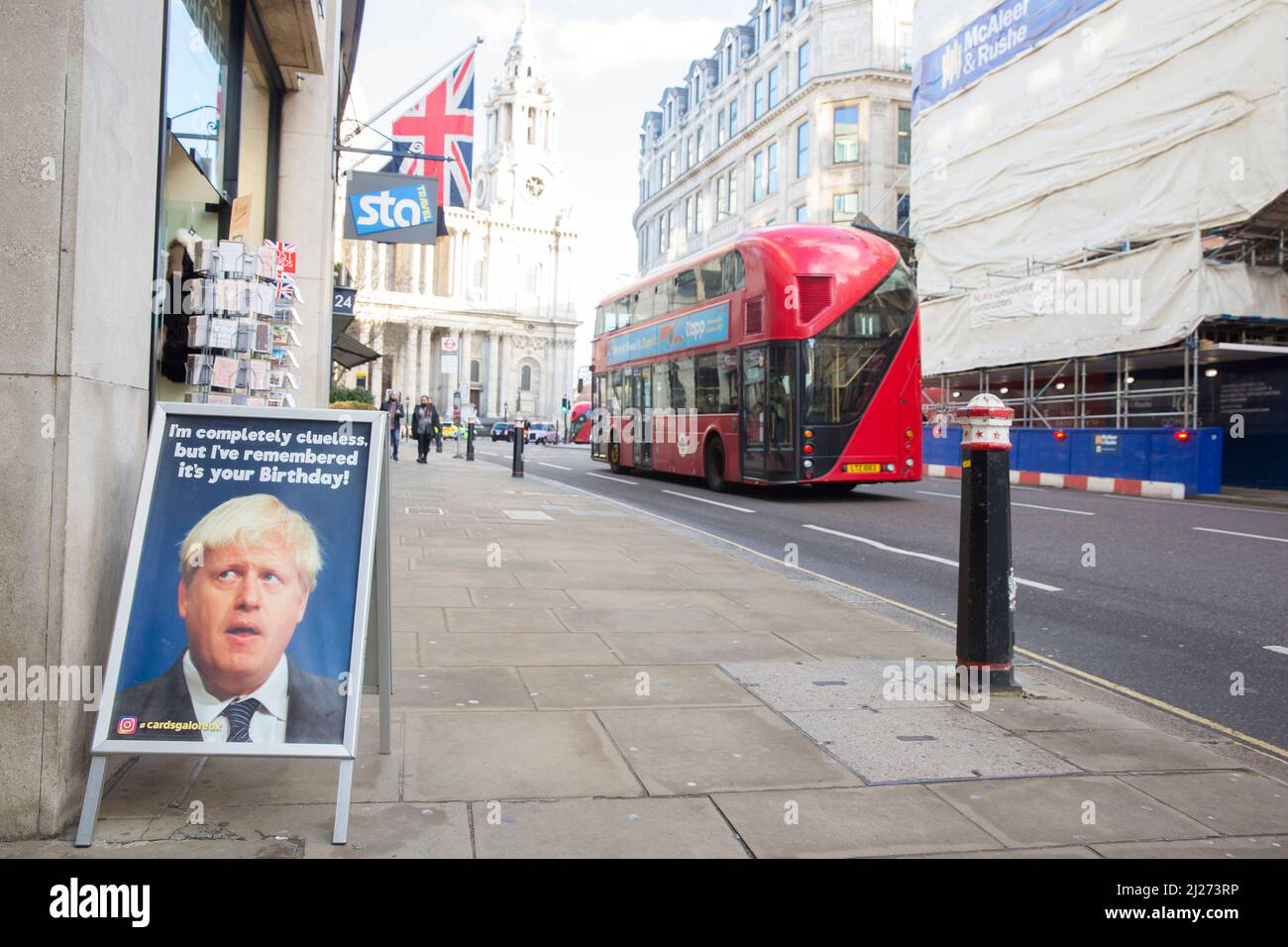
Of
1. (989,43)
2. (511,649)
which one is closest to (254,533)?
(511,649)

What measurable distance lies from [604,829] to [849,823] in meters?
0.80

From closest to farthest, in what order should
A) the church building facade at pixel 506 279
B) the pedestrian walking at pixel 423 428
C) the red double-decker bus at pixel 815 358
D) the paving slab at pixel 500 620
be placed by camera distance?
the paving slab at pixel 500 620, the red double-decker bus at pixel 815 358, the pedestrian walking at pixel 423 428, the church building facade at pixel 506 279

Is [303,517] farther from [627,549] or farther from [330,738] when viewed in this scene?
[627,549]

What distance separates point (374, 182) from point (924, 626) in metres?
10.9

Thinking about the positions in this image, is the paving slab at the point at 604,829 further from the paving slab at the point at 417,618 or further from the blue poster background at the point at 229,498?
the paving slab at the point at 417,618

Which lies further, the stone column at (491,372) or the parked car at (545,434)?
the stone column at (491,372)

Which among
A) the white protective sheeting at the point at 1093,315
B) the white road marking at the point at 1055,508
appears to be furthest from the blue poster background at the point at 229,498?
the white protective sheeting at the point at 1093,315

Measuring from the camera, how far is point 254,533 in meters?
3.46

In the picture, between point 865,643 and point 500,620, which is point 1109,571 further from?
point 500,620

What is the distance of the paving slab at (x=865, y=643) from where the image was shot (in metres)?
5.87

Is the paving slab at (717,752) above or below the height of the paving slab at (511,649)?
below

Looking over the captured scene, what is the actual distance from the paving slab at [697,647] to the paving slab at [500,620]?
0.44m

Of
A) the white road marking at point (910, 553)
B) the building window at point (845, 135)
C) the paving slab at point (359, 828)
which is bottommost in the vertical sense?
the paving slab at point (359, 828)

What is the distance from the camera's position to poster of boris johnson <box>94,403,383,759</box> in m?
3.27
